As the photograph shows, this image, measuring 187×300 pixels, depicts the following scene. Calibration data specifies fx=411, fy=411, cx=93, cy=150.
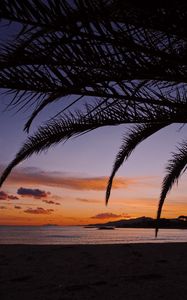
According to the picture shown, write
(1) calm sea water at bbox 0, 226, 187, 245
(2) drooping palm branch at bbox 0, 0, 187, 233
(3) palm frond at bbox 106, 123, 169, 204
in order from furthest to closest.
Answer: (1) calm sea water at bbox 0, 226, 187, 245, (3) palm frond at bbox 106, 123, 169, 204, (2) drooping palm branch at bbox 0, 0, 187, 233

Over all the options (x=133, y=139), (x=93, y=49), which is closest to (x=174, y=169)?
(x=133, y=139)

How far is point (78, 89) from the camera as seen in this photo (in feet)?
10.7

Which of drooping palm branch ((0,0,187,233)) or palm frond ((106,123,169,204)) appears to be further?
palm frond ((106,123,169,204))

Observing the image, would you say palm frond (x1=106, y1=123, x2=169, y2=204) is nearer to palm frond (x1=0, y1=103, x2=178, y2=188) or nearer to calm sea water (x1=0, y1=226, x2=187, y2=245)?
palm frond (x1=0, y1=103, x2=178, y2=188)

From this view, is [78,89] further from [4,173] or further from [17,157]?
[4,173]

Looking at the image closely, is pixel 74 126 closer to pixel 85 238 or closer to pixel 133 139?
pixel 133 139
